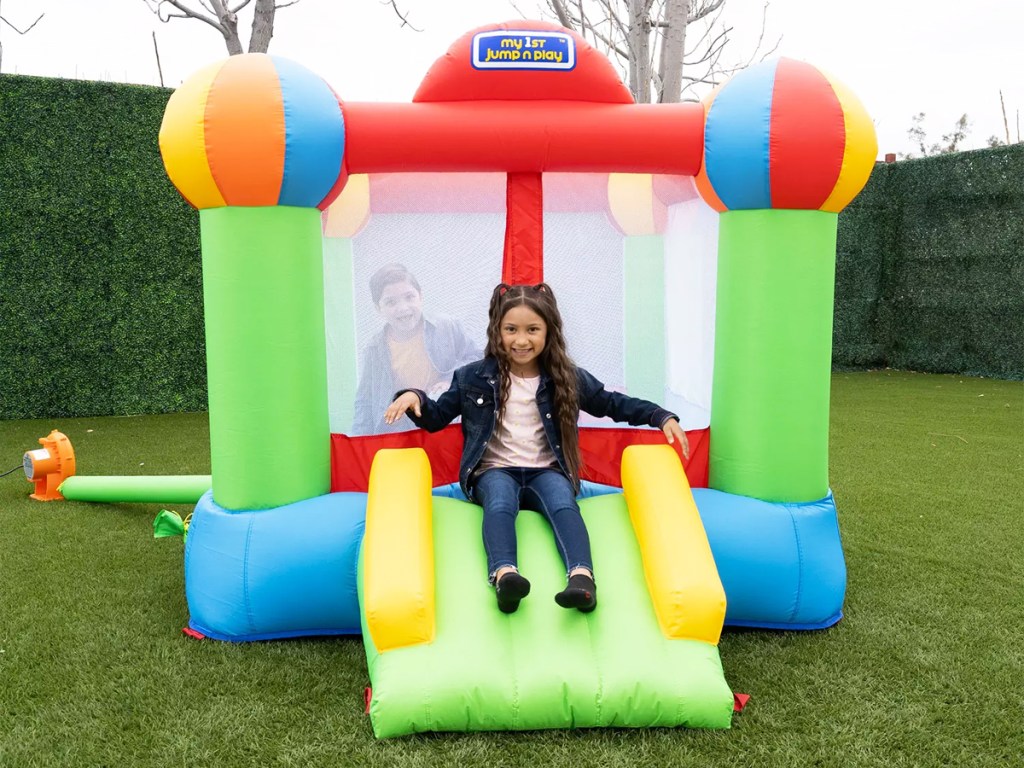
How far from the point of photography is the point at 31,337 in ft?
22.5

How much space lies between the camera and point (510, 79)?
2855mm

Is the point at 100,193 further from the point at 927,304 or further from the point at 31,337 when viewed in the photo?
the point at 927,304

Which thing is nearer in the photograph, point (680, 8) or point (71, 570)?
point (71, 570)

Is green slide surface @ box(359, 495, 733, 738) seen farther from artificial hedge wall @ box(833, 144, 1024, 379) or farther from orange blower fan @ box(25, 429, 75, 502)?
artificial hedge wall @ box(833, 144, 1024, 379)

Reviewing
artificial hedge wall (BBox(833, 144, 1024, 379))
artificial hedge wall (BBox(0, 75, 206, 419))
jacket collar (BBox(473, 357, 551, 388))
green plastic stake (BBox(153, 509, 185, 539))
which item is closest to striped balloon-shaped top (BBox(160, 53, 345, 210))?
jacket collar (BBox(473, 357, 551, 388))

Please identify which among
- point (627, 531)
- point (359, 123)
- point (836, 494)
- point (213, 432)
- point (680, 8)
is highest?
point (680, 8)

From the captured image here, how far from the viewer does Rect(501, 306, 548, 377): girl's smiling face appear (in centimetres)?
282

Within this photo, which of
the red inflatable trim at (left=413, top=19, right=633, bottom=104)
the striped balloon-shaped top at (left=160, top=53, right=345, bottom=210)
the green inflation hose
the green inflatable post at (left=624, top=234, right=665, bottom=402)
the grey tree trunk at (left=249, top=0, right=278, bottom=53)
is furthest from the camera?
the grey tree trunk at (left=249, top=0, right=278, bottom=53)

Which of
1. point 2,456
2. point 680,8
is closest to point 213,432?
point 2,456

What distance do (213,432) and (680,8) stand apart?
18.8 ft

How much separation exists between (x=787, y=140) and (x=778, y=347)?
612 mm

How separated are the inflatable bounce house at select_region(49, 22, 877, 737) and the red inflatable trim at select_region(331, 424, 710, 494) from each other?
0.03 ft

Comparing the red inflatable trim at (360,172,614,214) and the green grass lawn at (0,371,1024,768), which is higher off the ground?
the red inflatable trim at (360,172,614,214)

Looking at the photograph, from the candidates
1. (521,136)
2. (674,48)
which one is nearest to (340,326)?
(521,136)
